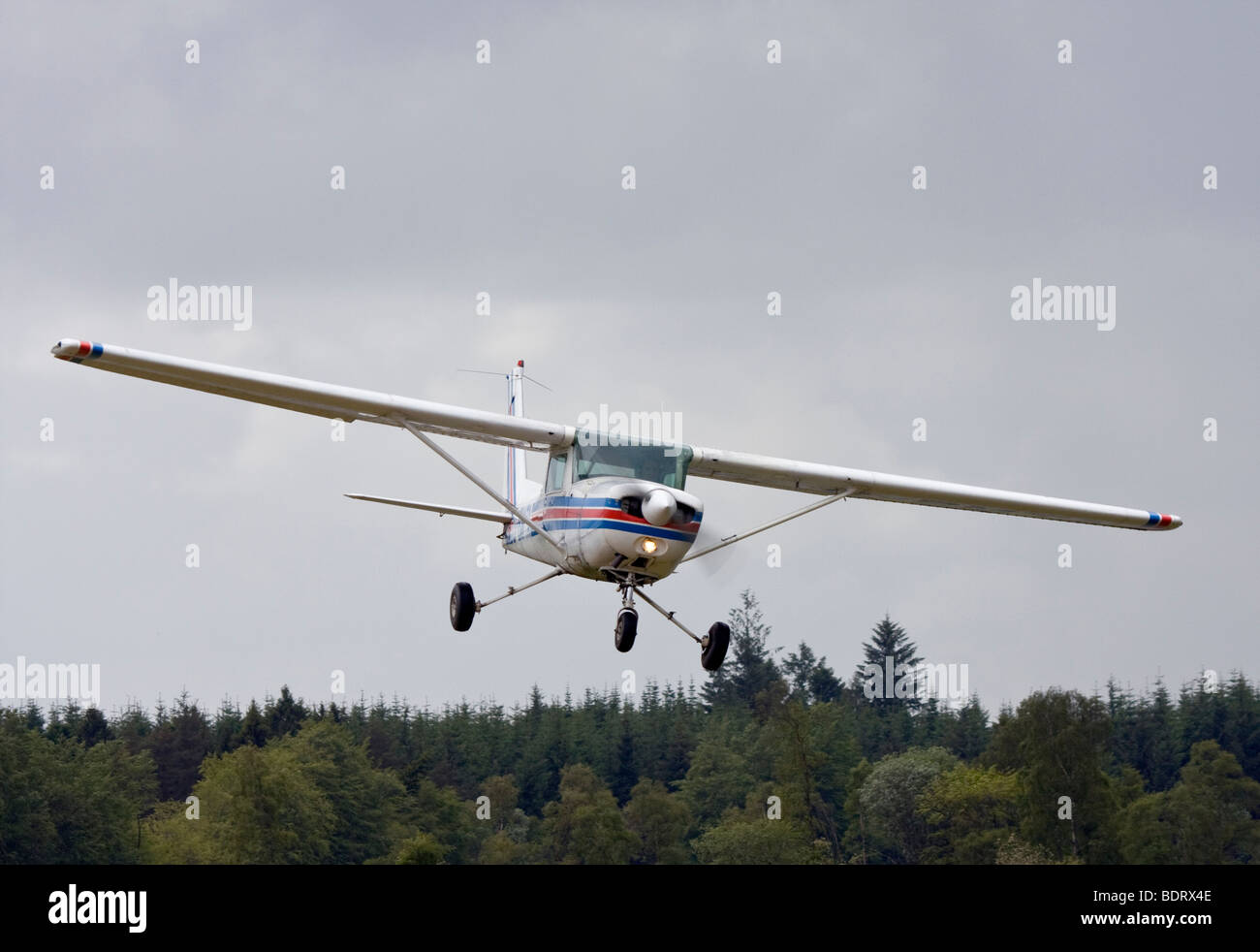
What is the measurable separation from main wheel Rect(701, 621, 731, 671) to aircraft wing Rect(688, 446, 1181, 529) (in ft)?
8.86

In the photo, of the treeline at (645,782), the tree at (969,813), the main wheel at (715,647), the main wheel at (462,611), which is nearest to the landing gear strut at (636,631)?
the main wheel at (715,647)

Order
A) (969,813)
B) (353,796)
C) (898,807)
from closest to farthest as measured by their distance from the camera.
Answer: (969,813), (898,807), (353,796)

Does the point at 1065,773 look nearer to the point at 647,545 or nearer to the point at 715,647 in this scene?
the point at 715,647

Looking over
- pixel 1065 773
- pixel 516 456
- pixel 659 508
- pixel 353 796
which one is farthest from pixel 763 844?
pixel 659 508

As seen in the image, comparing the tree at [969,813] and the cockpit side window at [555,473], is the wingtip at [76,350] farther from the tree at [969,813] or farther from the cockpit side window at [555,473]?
the tree at [969,813]

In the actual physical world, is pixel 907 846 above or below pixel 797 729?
below

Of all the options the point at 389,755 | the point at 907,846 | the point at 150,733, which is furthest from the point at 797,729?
the point at 150,733

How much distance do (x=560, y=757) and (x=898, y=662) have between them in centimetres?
2889

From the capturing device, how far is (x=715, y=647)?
24.4 metres

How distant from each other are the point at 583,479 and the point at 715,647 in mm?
2822

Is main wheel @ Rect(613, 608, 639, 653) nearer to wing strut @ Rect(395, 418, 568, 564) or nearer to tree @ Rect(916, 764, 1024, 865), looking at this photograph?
wing strut @ Rect(395, 418, 568, 564)
